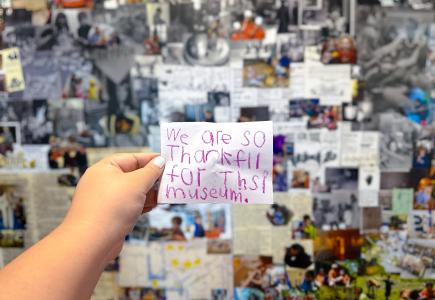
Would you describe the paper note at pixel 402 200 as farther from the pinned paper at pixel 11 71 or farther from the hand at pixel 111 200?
the pinned paper at pixel 11 71

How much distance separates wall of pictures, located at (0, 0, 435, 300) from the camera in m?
1.03

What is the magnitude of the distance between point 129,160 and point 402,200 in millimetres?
795

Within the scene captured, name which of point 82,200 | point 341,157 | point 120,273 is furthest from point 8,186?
point 341,157

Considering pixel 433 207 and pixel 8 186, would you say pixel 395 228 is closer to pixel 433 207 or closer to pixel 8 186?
pixel 433 207

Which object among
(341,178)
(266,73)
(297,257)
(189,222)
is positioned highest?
(266,73)

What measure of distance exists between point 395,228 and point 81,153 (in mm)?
908

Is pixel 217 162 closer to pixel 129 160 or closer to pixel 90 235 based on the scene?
pixel 129 160

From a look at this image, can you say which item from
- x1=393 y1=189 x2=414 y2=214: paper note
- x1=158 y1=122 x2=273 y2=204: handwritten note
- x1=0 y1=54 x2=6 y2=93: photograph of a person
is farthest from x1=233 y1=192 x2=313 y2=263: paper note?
x1=0 y1=54 x2=6 y2=93: photograph of a person

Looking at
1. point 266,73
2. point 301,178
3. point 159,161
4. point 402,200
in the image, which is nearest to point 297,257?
point 301,178

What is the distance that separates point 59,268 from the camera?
0.43m

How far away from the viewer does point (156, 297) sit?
1162 millimetres

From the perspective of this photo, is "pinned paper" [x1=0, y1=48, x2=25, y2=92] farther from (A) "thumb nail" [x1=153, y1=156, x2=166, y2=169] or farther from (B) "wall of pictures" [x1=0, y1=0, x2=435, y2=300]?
(A) "thumb nail" [x1=153, y1=156, x2=166, y2=169]

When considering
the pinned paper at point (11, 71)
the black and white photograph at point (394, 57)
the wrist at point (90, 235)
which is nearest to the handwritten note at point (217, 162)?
the wrist at point (90, 235)

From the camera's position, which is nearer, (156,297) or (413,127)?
(413,127)
